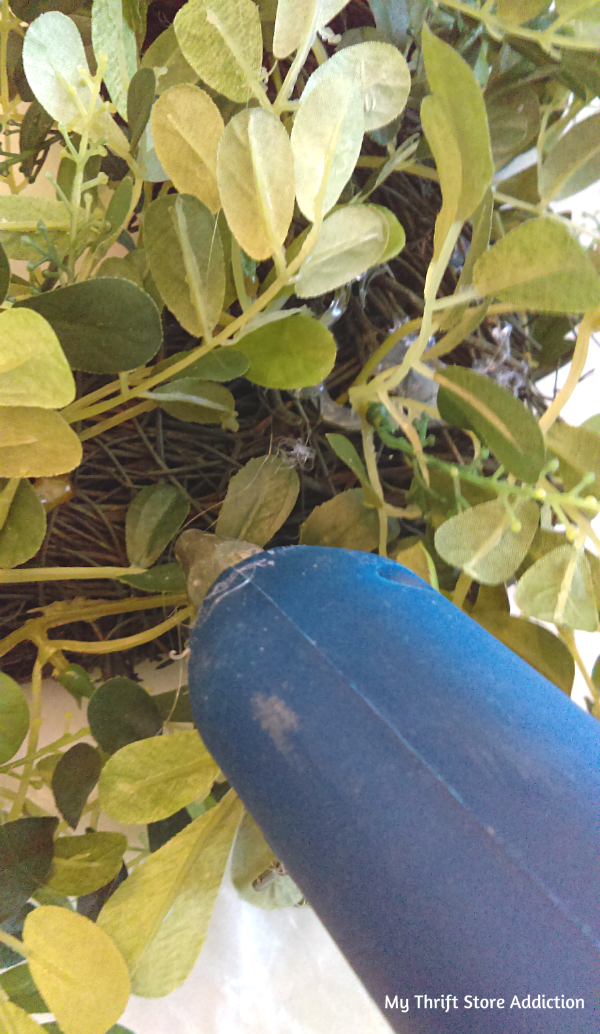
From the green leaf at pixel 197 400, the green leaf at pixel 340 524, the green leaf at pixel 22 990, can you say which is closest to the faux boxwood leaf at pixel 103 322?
the green leaf at pixel 197 400

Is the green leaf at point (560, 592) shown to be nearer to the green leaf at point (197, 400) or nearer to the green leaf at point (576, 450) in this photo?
the green leaf at point (576, 450)

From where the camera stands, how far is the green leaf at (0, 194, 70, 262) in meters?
0.21

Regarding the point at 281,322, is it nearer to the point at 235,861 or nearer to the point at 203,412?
the point at 203,412

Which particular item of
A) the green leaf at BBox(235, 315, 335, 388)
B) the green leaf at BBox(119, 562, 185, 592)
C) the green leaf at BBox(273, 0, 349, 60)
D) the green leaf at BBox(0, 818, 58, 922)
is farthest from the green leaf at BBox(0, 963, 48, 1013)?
the green leaf at BBox(273, 0, 349, 60)

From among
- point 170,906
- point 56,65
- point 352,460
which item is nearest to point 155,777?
point 170,906

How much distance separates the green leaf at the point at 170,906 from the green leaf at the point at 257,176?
0.75ft

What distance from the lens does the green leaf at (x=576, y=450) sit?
9.5 inches

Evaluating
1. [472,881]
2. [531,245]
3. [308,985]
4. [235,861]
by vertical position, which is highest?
[531,245]

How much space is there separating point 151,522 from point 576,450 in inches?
7.8

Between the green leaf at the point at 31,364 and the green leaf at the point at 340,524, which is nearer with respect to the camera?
the green leaf at the point at 31,364

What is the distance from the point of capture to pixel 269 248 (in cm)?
20

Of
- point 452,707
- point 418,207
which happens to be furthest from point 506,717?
point 418,207

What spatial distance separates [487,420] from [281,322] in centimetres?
9

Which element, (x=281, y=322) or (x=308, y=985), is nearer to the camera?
(x=281, y=322)
